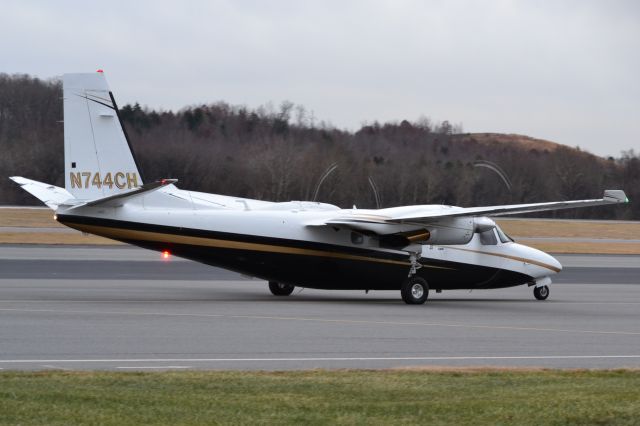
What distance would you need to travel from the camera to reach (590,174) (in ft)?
223

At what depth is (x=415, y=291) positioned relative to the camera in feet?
81.0

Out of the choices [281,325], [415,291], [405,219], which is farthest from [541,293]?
[281,325]

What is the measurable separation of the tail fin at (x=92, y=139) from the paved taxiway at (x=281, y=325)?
2.73 m

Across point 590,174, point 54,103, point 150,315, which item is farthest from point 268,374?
point 54,103

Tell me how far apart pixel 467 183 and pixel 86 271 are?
3042 centimetres

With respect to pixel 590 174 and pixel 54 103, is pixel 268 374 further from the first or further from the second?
pixel 54 103

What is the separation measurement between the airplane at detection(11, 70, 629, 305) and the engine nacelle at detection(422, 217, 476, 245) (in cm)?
3

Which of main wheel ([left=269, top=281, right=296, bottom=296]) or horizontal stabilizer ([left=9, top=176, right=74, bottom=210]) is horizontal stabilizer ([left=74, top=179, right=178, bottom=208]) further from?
main wheel ([left=269, top=281, right=296, bottom=296])

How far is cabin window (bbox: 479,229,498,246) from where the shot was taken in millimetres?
26367

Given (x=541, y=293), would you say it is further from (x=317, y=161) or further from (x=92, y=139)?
(x=317, y=161)

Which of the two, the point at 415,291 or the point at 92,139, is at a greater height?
the point at 92,139

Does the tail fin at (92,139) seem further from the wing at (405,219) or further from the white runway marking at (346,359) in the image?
the white runway marking at (346,359)

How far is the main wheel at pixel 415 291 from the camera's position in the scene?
24.6 metres

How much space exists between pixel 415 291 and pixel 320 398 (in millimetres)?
14257
